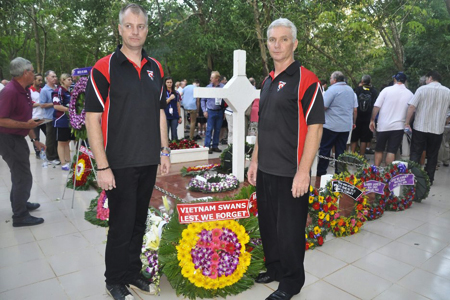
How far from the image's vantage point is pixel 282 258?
2562 millimetres

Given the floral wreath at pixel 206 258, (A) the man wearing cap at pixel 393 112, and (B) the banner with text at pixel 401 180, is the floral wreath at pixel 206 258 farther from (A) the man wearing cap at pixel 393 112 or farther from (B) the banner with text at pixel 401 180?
(A) the man wearing cap at pixel 393 112

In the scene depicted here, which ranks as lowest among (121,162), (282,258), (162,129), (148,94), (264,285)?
(264,285)

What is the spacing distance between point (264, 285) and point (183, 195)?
2546mm

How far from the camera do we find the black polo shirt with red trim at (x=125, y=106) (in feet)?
7.16

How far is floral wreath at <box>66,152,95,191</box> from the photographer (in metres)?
5.18

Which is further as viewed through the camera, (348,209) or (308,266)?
(348,209)

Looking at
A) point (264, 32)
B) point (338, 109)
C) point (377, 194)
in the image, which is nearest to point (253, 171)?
point (377, 194)

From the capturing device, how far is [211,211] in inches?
104

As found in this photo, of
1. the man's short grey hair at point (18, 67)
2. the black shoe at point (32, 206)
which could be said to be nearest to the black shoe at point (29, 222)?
the black shoe at point (32, 206)

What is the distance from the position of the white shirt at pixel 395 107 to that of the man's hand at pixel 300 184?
4.19 metres

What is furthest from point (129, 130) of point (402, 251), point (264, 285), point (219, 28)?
point (219, 28)

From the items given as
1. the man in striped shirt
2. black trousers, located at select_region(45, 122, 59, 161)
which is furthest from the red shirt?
the man in striped shirt

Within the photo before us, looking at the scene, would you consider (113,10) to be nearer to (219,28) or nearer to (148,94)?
(219,28)

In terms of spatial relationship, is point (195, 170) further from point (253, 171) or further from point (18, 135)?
point (253, 171)
